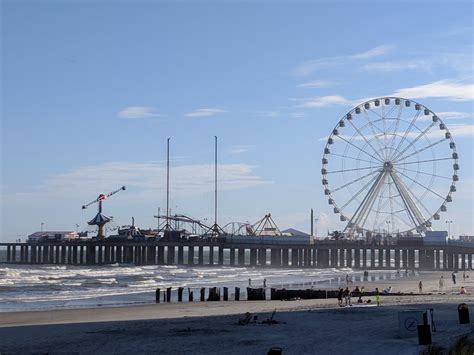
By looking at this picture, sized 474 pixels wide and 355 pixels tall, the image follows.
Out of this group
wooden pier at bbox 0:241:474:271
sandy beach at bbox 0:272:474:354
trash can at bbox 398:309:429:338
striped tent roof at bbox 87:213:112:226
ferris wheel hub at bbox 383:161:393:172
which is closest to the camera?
sandy beach at bbox 0:272:474:354

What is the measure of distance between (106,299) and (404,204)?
3145 cm

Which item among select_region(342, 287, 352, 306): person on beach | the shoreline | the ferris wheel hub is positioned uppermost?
the ferris wheel hub

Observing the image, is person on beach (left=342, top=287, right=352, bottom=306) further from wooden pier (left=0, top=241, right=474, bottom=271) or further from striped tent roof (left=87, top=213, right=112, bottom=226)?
striped tent roof (left=87, top=213, right=112, bottom=226)

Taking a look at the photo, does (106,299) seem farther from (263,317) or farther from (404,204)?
(404,204)

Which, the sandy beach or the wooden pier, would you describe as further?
the wooden pier

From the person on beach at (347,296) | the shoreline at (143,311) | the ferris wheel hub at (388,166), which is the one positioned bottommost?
the shoreline at (143,311)

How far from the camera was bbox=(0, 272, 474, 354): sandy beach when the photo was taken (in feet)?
62.4

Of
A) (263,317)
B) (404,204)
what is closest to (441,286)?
(404,204)

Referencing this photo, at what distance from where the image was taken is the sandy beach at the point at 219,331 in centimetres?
1903

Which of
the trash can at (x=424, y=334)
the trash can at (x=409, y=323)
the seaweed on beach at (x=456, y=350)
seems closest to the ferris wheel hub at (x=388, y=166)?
the trash can at (x=409, y=323)

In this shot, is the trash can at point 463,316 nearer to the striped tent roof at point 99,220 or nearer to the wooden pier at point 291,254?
the wooden pier at point 291,254

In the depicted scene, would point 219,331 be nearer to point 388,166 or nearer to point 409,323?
point 409,323

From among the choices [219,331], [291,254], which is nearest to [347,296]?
[219,331]

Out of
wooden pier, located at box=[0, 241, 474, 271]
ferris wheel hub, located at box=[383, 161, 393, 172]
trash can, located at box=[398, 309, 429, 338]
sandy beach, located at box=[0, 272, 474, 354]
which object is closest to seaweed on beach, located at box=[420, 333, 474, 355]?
sandy beach, located at box=[0, 272, 474, 354]
